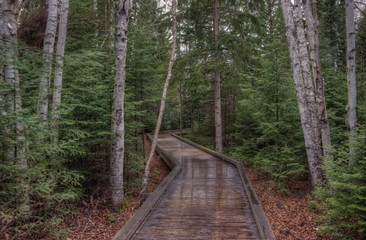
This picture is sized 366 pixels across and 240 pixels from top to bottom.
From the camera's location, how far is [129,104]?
908 centimetres

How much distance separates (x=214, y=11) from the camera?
613 inches

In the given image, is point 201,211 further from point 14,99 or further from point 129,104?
point 14,99

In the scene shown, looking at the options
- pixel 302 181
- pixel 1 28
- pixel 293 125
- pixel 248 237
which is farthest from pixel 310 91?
pixel 1 28

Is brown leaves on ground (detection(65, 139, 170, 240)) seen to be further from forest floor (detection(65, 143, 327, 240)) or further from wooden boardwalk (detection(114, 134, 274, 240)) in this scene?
wooden boardwalk (detection(114, 134, 274, 240))

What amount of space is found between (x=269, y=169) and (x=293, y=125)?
1913 millimetres

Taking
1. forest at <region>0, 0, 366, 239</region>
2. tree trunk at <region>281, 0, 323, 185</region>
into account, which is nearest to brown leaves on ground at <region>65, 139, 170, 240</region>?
forest at <region>0, 0, 366, 239</region>

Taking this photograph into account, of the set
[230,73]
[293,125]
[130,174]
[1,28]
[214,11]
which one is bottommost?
[130,174]

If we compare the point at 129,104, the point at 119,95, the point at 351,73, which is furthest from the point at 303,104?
the point at 119,95

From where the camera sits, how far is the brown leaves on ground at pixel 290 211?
256 inches

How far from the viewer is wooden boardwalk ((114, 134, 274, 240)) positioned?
563cm

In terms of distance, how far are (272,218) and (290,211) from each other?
104cm

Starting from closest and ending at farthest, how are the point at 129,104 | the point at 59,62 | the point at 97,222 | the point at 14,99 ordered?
the point at 14,99
the point at 97,222
the point at 59,62
the point at 129,104

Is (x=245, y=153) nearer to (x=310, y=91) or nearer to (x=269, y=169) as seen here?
(x=269, y=169)

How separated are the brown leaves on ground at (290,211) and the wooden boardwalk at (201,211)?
27.9 inches
